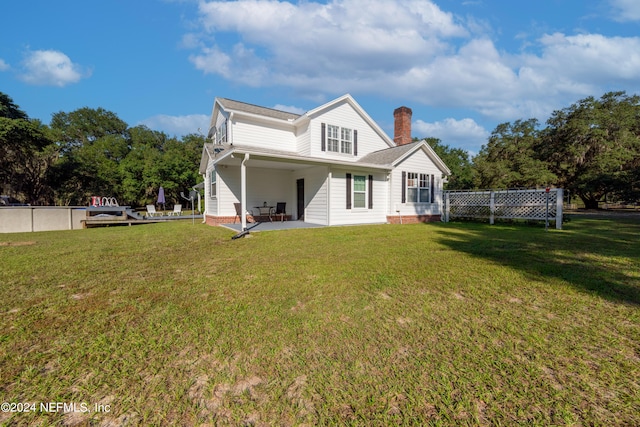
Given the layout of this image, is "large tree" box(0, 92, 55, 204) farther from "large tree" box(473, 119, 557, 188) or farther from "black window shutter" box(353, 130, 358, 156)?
"large tree" box(473, 119, 557, 188)

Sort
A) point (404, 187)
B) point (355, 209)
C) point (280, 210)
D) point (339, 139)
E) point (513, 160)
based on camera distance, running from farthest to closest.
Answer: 1. point (513, 160)
2. point (339, 139)
3. point (404, 187)
4. point (280, 210)
5. point (355, 209)

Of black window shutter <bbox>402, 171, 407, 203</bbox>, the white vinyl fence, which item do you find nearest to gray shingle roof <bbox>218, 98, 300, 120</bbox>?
black window shutter <bbox>402, 171, 407, 203</bbox>

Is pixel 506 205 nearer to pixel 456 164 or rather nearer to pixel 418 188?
pixel 418 188

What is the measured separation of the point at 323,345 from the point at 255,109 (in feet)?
48.7

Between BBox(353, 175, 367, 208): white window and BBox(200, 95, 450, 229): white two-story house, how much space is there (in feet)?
0.15

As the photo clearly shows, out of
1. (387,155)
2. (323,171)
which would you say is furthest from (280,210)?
(387,155)

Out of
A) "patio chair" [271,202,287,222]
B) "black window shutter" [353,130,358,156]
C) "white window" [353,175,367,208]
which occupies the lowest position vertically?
"patio chair" [271,202,287,222]

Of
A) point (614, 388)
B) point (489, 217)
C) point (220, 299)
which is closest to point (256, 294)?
point (220, 299)

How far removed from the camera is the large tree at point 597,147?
23156 millimetres

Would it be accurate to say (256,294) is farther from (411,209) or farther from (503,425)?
(411,209)

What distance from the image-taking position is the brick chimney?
1694cm

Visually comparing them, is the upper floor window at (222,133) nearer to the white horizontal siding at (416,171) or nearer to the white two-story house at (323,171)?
the white two-story house at (323,171)

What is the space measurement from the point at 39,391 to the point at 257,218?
11.6m

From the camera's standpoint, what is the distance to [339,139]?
14.8 m
